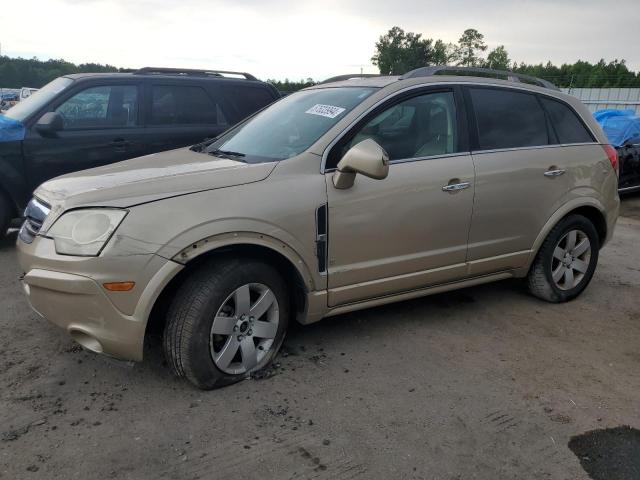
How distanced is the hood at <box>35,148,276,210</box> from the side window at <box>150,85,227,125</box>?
2986 mm

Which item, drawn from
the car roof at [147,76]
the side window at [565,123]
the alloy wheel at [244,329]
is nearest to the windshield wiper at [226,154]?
the alloy wheel at [244,329]

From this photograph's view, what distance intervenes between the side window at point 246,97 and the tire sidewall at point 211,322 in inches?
161

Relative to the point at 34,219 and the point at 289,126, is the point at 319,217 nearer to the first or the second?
the point at 289,126

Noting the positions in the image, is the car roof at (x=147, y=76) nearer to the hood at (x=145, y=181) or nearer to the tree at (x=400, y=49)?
the hood at (x=145, y=181)

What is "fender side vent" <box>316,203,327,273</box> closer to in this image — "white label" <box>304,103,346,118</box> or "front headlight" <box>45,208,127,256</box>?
"white label" <box>304,103,346,118</box>

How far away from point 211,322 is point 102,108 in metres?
4.00

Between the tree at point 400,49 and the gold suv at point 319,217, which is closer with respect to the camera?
the gold suv at point 319,217

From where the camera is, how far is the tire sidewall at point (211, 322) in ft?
9.21

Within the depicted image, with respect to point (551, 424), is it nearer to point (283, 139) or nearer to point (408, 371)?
point (408, 371)

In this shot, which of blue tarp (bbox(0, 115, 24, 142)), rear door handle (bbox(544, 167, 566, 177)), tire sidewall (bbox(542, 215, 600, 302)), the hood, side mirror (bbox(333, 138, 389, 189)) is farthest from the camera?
blue tarp (bbox(0, 115, 24, 142))

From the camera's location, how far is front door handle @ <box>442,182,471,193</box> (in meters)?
3.57

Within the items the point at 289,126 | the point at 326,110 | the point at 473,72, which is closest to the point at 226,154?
the point at 289,126

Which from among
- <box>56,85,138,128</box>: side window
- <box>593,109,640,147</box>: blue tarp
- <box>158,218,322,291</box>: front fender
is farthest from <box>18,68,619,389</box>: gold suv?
<box>593,109,640,147</box>: blue tarp

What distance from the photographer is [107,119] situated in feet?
19.4
